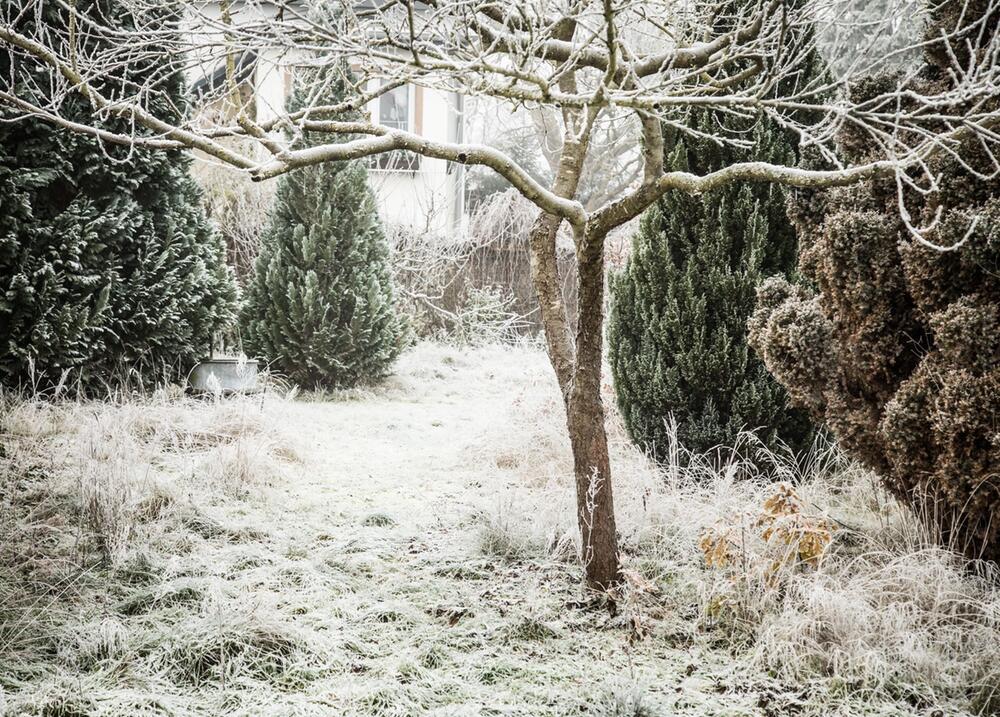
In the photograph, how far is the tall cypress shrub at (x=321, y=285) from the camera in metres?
7.76

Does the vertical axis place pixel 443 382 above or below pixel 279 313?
below

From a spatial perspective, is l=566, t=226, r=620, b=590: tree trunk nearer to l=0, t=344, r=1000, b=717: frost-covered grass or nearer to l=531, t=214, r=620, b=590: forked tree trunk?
l=531, t=214, r=620, b=590: forked tree trunk

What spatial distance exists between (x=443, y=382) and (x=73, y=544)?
590 cm

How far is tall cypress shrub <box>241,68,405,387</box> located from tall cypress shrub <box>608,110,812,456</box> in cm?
380

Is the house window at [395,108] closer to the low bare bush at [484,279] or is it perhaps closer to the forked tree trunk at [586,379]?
the low bare bush at [484,279]

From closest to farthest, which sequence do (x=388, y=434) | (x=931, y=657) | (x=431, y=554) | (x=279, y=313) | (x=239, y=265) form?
(x=931, y=657) → (x=431, y=554) → (x=388, y=434) → (x=279, y=313) → (x=239, y=265)

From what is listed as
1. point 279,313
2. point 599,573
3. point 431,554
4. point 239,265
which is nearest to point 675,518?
point 599,573

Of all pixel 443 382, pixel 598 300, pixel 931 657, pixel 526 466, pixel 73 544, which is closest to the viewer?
pixel 931 657

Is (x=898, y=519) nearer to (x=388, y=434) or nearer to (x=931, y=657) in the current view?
(x=931, y=657)

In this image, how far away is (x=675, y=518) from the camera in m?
3.89

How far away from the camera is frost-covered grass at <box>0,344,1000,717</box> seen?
2598 mm

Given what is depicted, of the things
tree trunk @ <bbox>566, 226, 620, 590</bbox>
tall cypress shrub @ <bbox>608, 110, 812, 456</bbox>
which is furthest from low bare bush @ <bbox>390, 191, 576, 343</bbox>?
tree trunk @ <bbox>566, 226, 620, 590</bbox>

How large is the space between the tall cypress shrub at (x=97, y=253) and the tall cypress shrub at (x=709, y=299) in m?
3.33

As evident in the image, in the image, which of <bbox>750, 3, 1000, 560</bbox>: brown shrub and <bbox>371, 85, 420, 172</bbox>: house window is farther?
<bbox>371, 85, 420, 172</bbox>: house window
